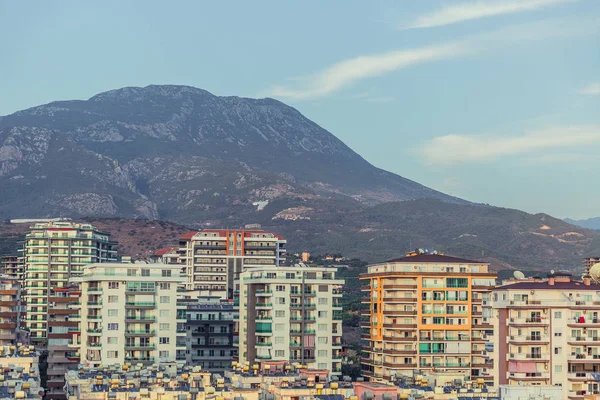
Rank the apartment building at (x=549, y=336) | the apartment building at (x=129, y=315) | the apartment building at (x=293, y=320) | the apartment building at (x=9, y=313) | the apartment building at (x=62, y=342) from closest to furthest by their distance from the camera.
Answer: the apartment building at (x=549, y=336)
the apartment building at (x=129, y=315)
the apartment building at (x=62, y=342)
the apartment building at (x=293, y=320)
the apartment building at (x=9, y=313)

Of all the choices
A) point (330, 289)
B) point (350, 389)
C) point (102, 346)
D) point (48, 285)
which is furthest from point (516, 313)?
point (48, 285)

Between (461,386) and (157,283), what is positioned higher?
(157,283)

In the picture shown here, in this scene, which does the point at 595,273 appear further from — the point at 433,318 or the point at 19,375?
the point at 19,375

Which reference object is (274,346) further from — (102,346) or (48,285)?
(48,285)

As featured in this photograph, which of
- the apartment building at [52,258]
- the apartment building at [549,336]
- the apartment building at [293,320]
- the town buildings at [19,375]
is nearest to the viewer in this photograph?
the town buildings at [19,375]

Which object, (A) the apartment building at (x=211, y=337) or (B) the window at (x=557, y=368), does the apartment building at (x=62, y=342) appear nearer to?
(A) the apartment building at (x=211, y=337)

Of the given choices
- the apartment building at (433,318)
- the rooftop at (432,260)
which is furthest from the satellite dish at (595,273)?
the rooftop at (432,260)

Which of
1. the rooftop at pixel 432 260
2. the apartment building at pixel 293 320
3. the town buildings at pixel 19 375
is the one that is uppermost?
the rooftop at pixel 432 260
